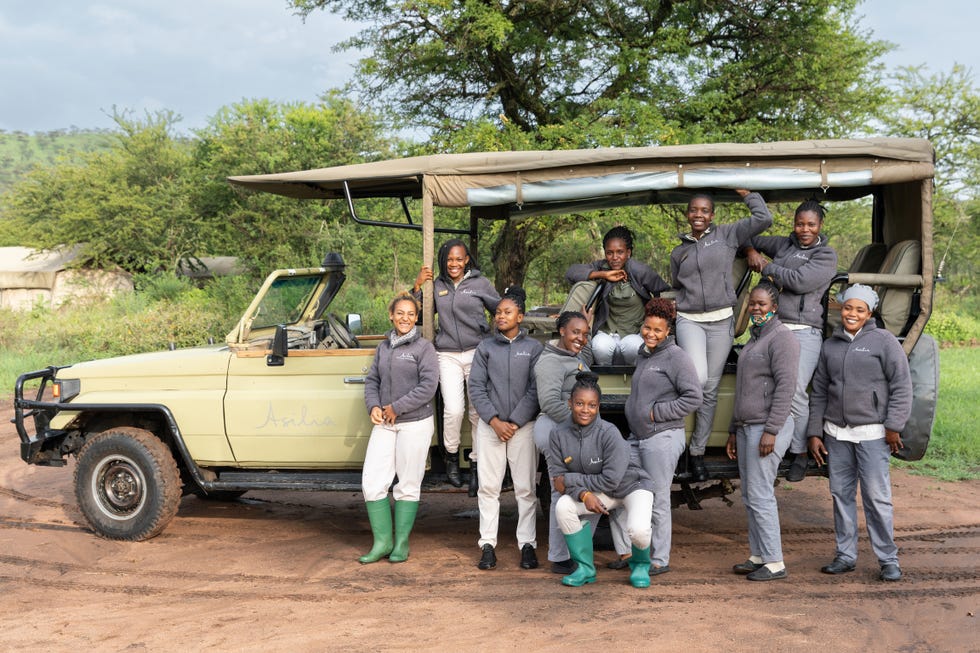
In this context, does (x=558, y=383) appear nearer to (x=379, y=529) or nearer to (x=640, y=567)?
(x=640, y=567)

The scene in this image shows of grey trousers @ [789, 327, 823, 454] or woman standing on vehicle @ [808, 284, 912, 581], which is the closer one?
woman standing on vehicle @ [808, 284, 912, 581]

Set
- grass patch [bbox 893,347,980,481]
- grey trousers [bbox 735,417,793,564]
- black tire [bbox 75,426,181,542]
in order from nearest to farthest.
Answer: grey trousers [bbox 735,417,793,564] < black tire [bbox 75,426,181,542] < grass patch [bbox 893,347,980,481]

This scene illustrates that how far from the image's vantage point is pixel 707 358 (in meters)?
5.29

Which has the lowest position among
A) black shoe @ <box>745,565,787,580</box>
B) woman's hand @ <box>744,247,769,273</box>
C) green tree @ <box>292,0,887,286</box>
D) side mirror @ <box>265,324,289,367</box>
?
black shoe @ <box>745,565,787,580</box>

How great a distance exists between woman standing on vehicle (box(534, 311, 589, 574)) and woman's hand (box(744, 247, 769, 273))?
1.19 meters

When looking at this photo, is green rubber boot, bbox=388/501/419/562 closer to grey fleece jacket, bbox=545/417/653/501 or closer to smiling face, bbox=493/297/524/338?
grey fleece jacket, bbox=545/417/653/501

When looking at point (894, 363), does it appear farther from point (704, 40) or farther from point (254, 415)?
point (704, 40)

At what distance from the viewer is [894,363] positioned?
15.8 ft

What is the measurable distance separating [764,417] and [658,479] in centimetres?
72

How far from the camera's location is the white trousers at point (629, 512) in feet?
15.7

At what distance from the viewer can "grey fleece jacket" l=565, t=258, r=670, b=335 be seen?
565 centimetres

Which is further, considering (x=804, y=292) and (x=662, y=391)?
(x=804, y=292)

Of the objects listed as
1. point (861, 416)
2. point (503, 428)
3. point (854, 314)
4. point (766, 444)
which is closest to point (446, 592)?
point (503, 428)

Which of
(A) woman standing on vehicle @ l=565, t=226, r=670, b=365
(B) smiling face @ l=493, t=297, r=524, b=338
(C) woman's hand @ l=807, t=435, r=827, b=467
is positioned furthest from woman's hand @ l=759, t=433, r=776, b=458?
(B) smiling face @ l=493, t=297, r=524, b=338
